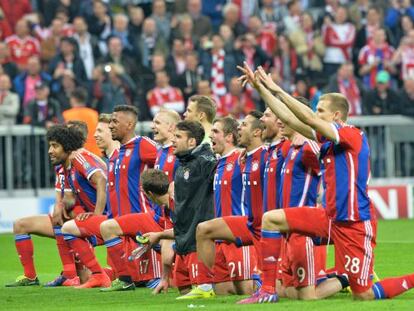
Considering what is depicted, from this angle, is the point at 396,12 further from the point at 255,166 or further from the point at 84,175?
the point at 255,166

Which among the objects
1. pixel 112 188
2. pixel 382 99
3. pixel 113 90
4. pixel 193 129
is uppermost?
pixel 113 90

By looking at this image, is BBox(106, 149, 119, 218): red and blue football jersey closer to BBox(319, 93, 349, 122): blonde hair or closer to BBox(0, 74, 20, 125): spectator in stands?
BBox(319, 93, 349, 122): blonde hair

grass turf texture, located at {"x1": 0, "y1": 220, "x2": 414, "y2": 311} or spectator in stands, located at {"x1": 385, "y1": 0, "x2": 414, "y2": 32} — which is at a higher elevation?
spectator in stands, located at {"x1": 385, "y1": 0, "x2": 414, "y2": 32}

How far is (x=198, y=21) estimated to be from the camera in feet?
85.5

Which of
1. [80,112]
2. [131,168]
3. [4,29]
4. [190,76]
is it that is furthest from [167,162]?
[4,29]

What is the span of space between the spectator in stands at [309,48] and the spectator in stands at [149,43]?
8.46 feet

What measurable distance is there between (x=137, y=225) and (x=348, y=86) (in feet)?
36.5

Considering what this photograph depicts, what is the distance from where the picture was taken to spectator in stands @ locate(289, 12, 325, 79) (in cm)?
2577

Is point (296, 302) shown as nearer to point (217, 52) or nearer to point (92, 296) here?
point (92, 296)

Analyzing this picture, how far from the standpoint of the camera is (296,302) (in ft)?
38.3

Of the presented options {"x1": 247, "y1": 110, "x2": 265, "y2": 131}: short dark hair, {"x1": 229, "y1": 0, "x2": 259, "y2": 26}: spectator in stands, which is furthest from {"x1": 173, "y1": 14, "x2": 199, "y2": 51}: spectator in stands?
{"x1": 247, "y1": 110, "x2": 265, "y2": 131}: short dark hair

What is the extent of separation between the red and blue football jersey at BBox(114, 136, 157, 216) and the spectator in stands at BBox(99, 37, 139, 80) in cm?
955

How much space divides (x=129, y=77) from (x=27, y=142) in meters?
2.47

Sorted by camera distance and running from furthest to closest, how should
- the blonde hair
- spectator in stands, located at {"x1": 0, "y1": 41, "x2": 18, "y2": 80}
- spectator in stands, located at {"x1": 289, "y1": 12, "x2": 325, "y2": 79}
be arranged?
spectator in stands, located at {"x1": 289, "y1": 12, "x2": 325, "y2": 79} < spectator in stands, located at {"x1": 0, "y1": 41, "x2": 18, "y2": 80} < the blonde hair
